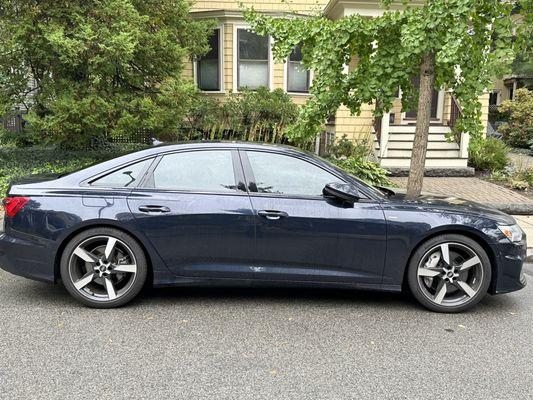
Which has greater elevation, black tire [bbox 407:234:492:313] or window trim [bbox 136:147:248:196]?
window trim [bbox 136:147:248:196]

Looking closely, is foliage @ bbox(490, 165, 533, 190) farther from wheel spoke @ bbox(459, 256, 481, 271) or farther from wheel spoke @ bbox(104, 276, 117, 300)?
wheel spoke @ bbox(104, 276, 117, 300)

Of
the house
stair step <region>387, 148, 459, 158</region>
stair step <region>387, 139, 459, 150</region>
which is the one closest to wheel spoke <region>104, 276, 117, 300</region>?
stair step <region>387, 148, 459, 158</region>

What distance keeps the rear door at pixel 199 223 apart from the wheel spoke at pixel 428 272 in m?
1.53

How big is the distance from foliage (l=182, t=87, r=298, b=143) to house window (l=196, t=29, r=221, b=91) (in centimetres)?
183

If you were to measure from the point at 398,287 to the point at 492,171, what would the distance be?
9227mm

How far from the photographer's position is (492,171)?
40.3 ft

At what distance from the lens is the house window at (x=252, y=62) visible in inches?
563

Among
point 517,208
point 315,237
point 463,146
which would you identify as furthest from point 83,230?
point 463,146

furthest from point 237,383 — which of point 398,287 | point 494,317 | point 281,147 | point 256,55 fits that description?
point 256,55

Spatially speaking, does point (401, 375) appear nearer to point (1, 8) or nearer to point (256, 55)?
point (1, 8)

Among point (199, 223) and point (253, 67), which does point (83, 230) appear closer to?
point (199, 223)

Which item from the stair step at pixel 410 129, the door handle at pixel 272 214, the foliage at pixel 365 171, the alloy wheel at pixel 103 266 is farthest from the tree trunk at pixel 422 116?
the stair step at pixel 410 129

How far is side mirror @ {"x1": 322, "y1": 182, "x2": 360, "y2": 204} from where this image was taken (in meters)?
4.30

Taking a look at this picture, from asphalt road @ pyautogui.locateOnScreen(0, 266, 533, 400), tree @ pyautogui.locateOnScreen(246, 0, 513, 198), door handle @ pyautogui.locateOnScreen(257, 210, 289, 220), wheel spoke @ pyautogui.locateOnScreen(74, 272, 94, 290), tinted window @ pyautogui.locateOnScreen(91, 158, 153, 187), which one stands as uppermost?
tree @ pyautogui.locateOnScreen(246, 0, 513, 198)
